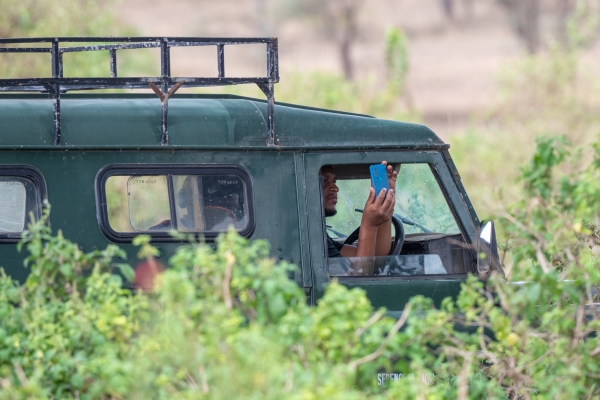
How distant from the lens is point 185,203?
165 inches

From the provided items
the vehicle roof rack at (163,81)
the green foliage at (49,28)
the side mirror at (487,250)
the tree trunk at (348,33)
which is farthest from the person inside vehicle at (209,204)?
the tree trunk at (348,33)

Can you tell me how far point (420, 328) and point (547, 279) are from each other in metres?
0.58

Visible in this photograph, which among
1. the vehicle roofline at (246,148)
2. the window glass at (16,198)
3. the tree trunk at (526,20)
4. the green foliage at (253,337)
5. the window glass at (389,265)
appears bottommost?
the green foliage at (253,337)

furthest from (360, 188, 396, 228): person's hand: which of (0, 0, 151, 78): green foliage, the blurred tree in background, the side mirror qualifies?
the blurred tree in background

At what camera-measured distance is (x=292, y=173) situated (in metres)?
4.22

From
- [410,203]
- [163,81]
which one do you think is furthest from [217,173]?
[410,203]

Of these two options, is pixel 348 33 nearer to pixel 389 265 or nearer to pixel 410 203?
pixel 410 203

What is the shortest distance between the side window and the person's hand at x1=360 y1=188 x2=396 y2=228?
0.53ft

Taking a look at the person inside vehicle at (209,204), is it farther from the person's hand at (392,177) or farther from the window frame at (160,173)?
the person's hand at (392,177)

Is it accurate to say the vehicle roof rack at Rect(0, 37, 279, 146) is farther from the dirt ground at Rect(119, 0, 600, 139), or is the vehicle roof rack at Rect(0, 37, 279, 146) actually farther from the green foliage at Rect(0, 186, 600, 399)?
the dirt ground at Rect(119, 0, 600, 139)

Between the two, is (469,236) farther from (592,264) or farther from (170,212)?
(170,212)

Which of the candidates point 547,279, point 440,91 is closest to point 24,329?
point 547,279

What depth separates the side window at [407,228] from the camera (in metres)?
4.34

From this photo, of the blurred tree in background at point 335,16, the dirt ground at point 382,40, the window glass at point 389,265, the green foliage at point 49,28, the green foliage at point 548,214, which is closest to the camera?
the green foliage at point 548,214
